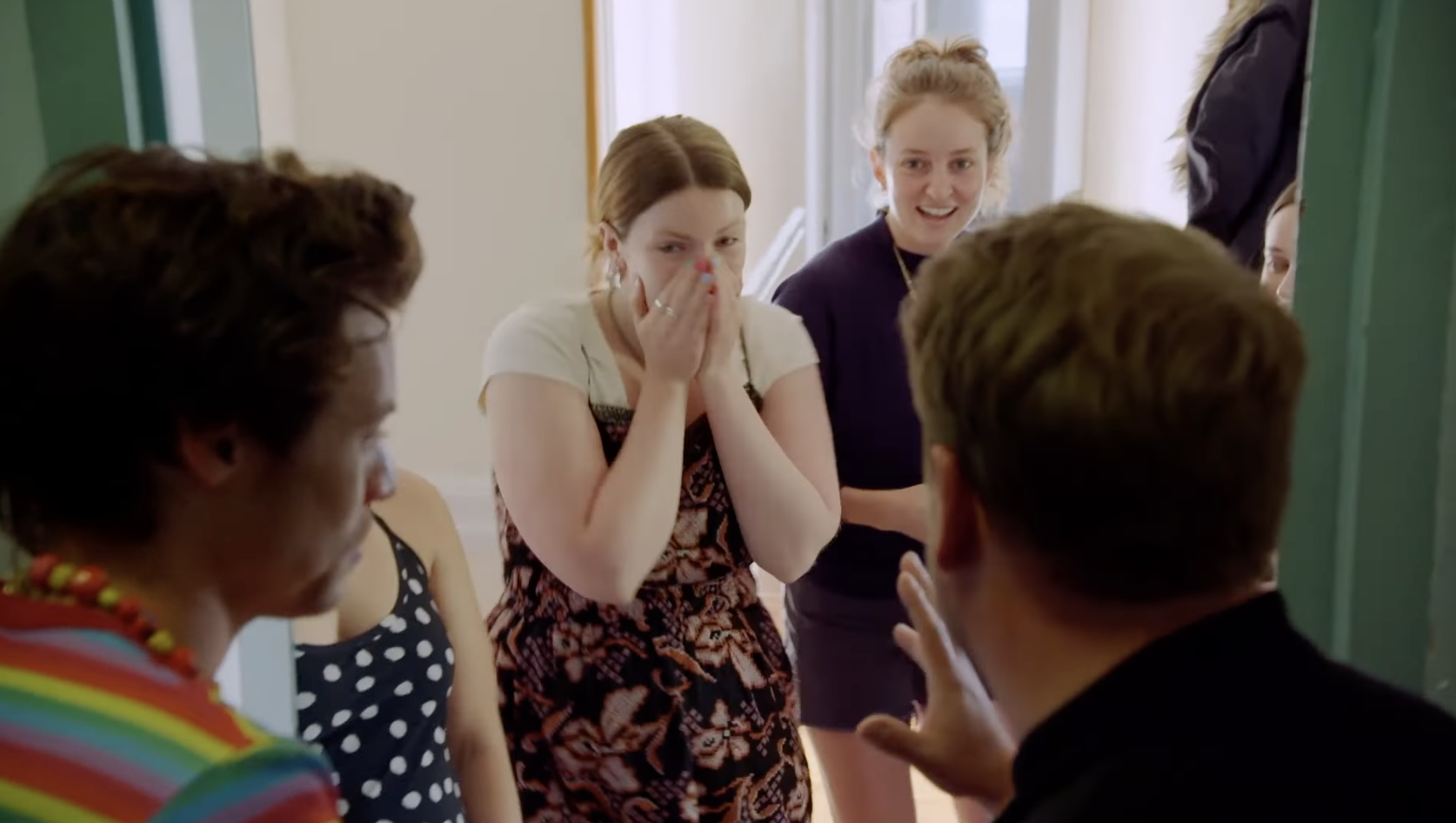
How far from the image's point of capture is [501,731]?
0.98 meters

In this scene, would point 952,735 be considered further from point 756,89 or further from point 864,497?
point 756,89

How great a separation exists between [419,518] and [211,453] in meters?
0.40

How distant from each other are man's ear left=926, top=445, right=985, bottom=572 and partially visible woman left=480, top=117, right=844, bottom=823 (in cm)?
41

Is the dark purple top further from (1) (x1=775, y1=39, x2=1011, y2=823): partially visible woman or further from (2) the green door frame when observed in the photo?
(2) the green door frame

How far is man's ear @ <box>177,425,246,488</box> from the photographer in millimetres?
535

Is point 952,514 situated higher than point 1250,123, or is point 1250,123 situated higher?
point 1250,123

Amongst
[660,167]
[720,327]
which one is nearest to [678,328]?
[720,327]

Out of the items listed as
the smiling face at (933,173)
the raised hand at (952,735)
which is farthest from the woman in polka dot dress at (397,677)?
the smiling face at (933,173)

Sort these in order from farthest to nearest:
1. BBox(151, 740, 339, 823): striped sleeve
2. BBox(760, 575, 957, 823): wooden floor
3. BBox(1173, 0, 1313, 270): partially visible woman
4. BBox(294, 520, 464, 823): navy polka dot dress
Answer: BBox(760, 575, 957, 823): wooden floor
BBox(1173, 0, 1313, 270): partially visible woman
BBox(294, 520, 464, 823): navy polka dot dress
BBox(151, 740, 339, 823): striped sleeve

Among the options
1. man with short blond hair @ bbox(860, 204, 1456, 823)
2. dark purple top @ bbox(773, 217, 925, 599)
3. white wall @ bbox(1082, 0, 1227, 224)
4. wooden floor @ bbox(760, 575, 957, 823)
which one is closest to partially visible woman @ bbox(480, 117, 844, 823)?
dark purple top @ bbox(773, 217, 925, 599)

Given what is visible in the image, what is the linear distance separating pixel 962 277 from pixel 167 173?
0.38 m

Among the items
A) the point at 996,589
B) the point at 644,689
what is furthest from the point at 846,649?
the point at 996,589

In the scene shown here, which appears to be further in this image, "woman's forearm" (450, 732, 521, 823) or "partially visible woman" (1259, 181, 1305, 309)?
"partially visible woman" (1259, 181, 1305, 309)

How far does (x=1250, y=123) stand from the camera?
150cm
